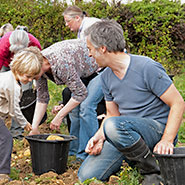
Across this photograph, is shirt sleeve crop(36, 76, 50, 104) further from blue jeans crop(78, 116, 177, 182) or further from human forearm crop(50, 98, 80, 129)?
blue jeans crop(78, 116, 177, 182)

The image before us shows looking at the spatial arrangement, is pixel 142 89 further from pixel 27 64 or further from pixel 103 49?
pixel 27 64

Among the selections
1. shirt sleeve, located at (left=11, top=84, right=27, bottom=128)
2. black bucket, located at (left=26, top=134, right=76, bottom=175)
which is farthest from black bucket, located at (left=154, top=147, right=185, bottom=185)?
shirt sleeve, located at (left=11, top=84, right=27, bottom=128)

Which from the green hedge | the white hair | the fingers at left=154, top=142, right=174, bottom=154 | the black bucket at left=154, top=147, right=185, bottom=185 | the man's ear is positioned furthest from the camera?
the green hedge

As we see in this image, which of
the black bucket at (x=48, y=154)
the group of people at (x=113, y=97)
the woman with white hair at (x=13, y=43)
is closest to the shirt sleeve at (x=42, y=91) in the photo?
the group of people at (x=113, y=97)

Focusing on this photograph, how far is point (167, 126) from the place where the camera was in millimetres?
2537

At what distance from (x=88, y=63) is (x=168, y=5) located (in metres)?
6.12

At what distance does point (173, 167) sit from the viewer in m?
2.22

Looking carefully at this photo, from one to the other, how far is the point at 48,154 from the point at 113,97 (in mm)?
866

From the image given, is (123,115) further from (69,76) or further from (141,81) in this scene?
(69,76)

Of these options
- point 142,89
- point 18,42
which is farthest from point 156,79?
point 18,42

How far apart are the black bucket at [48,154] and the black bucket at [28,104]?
1322mm

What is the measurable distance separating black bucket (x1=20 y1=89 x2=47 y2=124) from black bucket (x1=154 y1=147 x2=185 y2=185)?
2729mm

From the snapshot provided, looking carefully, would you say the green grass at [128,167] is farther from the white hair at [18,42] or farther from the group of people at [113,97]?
the white hair at [18,42]

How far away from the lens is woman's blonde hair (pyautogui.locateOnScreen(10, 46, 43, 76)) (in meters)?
3.08
